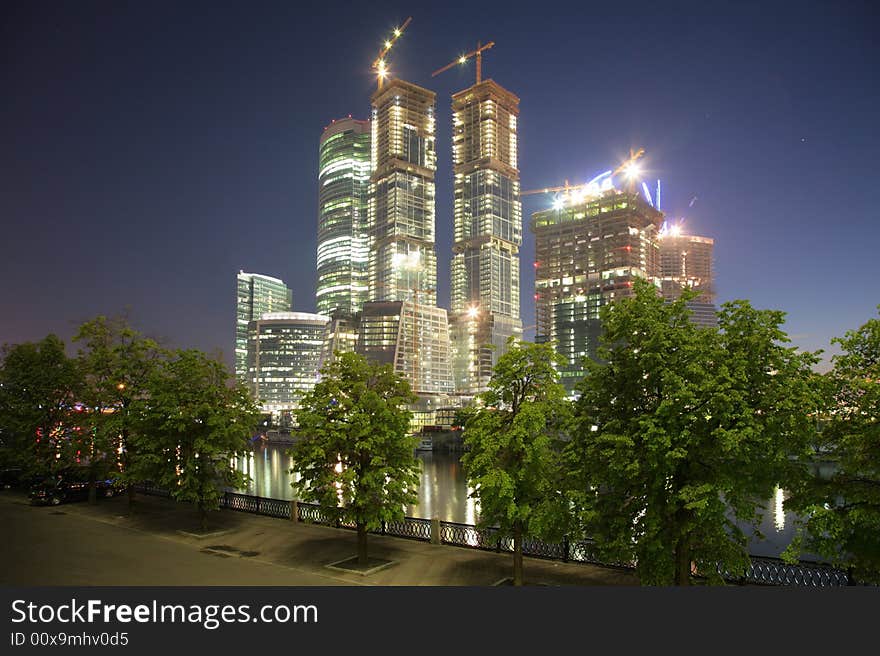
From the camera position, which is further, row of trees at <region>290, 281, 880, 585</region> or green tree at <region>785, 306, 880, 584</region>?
row of trees at <region>290, 281, 880, 585</region>

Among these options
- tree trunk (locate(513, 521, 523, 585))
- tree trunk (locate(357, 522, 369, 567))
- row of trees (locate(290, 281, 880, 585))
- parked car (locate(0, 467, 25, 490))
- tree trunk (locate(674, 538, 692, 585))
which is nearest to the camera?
row of trees (locate(290, 281, 880, 585))

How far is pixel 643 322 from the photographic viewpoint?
15969 mm

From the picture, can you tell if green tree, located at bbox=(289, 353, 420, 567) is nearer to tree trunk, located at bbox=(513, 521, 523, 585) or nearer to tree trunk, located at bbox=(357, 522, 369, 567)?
tree trunk, located at bbox=(357, 522, 369, 567)

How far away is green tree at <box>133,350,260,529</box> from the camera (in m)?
26.0

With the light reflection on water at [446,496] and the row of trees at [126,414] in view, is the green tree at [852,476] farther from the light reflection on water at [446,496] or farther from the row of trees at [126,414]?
the row of trees at [126,414]

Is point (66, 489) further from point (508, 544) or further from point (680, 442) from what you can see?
point (680, 442)

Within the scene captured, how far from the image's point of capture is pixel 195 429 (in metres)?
27.0

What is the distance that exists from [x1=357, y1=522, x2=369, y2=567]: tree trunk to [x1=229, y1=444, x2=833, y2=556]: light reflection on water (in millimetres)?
2355

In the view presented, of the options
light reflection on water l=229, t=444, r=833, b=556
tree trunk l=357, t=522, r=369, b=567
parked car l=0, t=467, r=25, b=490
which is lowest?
light reflection on water l=229, t=444, r=833, b=556

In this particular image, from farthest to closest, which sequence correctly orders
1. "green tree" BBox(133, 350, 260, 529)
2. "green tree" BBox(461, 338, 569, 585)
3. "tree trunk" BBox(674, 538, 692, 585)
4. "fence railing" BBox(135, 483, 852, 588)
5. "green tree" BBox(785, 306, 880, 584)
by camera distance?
"green tree" BBox(133, 350, 260, 529) < "fence railing" BBox(135, 483, 852, 588) < "green tree" BBox(461, 338, 569, 585) < "tree trunk" BBox(674, 538, 692, 585) < "green tree" BBox(785, 306, 880, 584)

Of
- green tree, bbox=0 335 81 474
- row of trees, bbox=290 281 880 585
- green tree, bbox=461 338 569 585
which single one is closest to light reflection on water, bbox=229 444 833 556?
green tree, bbox=461 338 569 585

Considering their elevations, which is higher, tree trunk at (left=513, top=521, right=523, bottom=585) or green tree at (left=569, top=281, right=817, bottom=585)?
green tree at (left=569, top=281, right=817, bottom=585)

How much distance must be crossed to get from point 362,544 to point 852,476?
15.2 metres

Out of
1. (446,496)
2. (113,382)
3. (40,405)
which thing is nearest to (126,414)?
(113,382)
